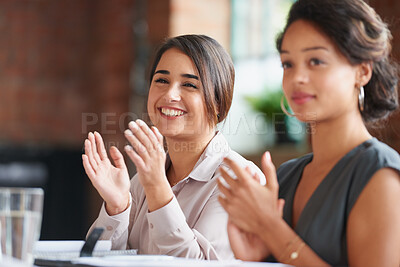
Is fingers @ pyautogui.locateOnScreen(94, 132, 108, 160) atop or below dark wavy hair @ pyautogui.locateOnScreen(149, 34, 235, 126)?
below

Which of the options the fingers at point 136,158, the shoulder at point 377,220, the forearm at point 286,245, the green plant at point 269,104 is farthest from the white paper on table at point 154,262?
the green plant at point 269,104

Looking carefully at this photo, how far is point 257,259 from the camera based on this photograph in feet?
3.89

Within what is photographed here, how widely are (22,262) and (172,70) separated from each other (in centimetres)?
98

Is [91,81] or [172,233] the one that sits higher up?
[91,81]

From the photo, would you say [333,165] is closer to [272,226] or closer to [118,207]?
[272,226]

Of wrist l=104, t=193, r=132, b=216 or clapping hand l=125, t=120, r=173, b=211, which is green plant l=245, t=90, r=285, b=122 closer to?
wrist l=104, t=193, r=132, b=216

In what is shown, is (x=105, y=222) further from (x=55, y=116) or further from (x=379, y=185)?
(x=55, y=116)

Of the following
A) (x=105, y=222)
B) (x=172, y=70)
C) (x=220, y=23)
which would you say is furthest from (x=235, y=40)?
(x=105, y=222)

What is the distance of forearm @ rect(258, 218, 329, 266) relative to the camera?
3.57ft

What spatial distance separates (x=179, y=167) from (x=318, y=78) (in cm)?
82

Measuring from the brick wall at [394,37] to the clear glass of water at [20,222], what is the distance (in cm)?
217

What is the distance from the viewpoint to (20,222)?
974mm

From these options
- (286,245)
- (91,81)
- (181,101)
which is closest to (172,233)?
(286,245)

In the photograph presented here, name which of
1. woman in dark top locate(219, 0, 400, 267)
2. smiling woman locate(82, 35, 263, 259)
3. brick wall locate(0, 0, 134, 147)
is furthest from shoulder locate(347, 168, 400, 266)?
brick wall locate(0, 0, 134, 147)
